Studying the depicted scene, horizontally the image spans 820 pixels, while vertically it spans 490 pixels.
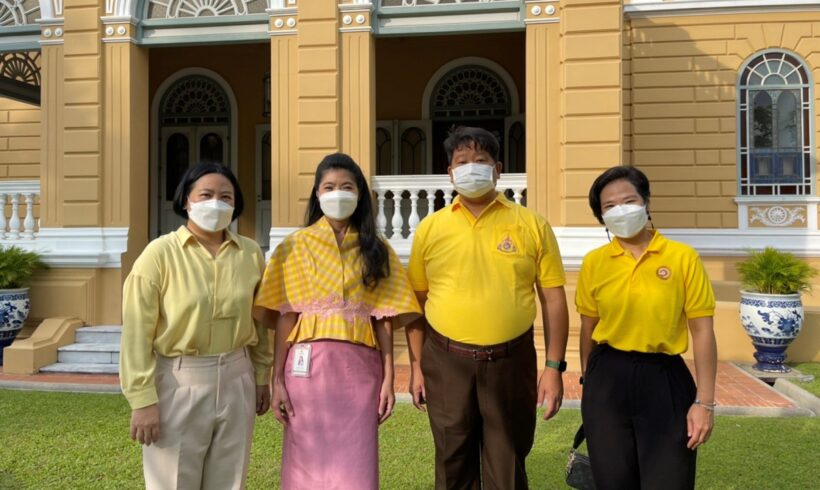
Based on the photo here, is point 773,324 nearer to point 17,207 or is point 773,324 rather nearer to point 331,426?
point 331,426

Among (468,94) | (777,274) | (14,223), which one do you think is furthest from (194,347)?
(468,94)

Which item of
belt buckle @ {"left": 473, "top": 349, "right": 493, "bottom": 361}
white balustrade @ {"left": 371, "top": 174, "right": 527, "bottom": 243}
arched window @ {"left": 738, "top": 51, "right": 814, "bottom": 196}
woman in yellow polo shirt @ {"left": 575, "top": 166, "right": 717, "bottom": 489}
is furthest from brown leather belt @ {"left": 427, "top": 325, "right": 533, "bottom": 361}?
arched window @ {"left": 738, "top": 51, "right": 814, "bottom": 196}

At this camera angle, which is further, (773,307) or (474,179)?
(773,307)

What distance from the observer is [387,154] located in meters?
10.5

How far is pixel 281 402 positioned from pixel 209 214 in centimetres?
79

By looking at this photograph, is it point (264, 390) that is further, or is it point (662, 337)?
point (264, 390)

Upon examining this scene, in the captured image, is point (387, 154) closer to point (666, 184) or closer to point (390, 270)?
point (666, 184)

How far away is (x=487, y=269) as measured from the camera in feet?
8.36

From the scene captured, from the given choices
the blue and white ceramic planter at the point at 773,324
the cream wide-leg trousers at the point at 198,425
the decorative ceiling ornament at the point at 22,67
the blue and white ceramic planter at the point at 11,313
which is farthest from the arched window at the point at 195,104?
the cream wide-leg trousers at the point at 198,425

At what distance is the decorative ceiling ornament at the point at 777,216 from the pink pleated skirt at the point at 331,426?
28.1ft

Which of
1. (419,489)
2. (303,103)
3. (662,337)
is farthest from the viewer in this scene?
(303,103)

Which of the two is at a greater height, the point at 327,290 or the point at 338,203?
the point at 338,203

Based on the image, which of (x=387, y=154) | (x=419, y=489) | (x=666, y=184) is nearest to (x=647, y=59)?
(x=666, y=184)

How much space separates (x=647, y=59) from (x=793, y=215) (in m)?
3.07
